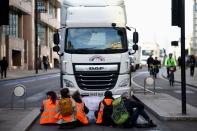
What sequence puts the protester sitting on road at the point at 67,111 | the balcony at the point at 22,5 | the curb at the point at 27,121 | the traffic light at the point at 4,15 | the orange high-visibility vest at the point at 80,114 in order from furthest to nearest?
the balcony at the point at 22,5, the orange high-visibility vest at the point at 80,114, the protester sitting on road at the point at 67,111, the curb at the point at 27,121, the traffic light at the point at 4,15

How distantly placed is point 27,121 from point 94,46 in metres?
3.99

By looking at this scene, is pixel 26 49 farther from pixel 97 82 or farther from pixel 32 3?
pixel 97 82

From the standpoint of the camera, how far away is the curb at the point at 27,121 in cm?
1104

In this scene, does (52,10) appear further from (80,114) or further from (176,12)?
(80,114)

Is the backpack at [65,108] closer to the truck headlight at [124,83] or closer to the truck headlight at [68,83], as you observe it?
the truck headlight at [68,83]

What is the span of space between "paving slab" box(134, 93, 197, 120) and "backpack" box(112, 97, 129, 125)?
1531 mm

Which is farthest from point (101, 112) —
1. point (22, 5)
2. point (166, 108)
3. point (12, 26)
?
point (22, 5)

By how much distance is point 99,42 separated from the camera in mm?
15430

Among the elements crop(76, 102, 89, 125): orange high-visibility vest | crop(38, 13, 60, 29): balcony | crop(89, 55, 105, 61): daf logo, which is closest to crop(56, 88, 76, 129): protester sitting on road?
crop(76, 102, 89, 125): orange high-visibility vest

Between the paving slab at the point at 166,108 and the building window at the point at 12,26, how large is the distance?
4633 centimetres

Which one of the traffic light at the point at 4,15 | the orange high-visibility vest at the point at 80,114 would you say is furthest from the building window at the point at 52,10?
the traffic light at the point at 4,15

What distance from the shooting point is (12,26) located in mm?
66125

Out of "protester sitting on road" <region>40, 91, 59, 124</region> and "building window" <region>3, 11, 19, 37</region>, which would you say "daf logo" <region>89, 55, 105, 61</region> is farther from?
"building window" <region>3, 11, 19, 37</region>

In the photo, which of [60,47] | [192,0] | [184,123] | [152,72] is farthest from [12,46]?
[192,0]
